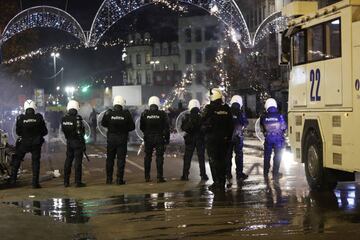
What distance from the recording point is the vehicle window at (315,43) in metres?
11.6

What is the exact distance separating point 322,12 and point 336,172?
3.07 metres

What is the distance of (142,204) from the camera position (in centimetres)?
1063

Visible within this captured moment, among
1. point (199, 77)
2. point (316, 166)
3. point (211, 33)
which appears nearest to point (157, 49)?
point (211, 33)

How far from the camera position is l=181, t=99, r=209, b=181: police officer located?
1387 centimetres

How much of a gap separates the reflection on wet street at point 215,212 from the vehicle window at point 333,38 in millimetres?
2592

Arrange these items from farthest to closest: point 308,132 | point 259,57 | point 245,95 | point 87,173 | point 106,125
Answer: point 245,95, point 259,57, point 87,173, point 106,125, point 308,132

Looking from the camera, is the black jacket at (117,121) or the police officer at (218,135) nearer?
the police officer at (218,135)

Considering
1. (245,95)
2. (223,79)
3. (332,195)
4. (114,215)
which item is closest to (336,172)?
(332,195)

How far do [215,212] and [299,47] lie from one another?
4.80 m

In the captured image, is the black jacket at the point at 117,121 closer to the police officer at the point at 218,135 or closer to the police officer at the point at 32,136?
the police officer at the point at 32,136

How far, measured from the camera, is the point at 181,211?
32.1 feet

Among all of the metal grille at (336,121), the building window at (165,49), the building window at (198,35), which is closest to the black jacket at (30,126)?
the metal grille at (336,121)

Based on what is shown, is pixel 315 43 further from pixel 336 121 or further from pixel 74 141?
pixel 74 141

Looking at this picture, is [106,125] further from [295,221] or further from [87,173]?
[295,221]
